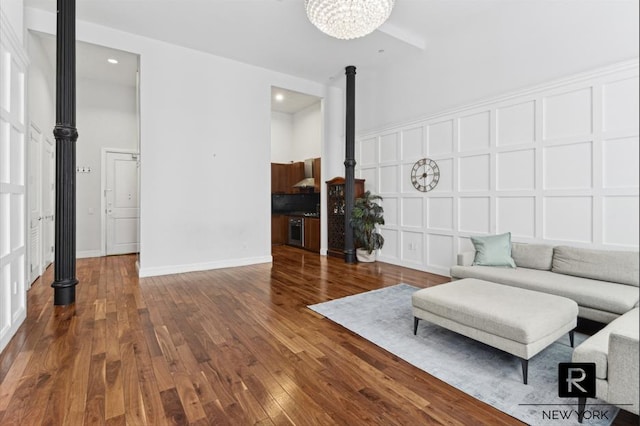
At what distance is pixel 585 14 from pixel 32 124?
5938 millimetres

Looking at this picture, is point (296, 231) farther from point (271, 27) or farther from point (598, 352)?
point (598, 352)

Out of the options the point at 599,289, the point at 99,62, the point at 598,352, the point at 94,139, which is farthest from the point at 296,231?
the point at 598,352

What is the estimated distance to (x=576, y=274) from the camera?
204 cm

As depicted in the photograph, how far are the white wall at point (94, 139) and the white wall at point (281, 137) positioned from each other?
11.5 ft

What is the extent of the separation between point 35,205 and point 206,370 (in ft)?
13.9

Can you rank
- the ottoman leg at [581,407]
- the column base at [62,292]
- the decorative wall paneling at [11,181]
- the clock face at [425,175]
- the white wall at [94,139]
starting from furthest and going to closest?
the white wall at [94,139]
the clock face at [425,175]
the column base at [62,292]
the decorative wall paneling at [11,181]
the ottoman leg at [581,407]

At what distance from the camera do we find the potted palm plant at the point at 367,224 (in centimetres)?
566

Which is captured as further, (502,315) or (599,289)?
(502,315)

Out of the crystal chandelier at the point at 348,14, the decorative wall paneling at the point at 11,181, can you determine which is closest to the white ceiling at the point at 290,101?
the crystal chandelier at the point at 348,14

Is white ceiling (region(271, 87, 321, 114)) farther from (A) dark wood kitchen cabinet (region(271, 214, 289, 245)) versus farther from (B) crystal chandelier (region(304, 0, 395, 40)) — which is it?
(B) crystal chandelier (region(304, 0, 395, 40))

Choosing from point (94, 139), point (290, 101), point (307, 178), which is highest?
point (290, 101)

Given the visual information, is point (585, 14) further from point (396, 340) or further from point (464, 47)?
point (464, 47)

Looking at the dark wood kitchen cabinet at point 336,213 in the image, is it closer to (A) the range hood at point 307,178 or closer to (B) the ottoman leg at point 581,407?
(A) the range hood at point 307,178

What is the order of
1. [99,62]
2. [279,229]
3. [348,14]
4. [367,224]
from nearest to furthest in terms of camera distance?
1. [348,14]
2. [99,62]
3. [367,224]
4. [279,229]
